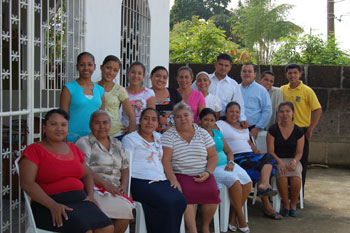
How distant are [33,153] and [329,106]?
6.20 m

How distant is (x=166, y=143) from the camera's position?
4.31m

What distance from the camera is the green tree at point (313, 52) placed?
9.70 metres

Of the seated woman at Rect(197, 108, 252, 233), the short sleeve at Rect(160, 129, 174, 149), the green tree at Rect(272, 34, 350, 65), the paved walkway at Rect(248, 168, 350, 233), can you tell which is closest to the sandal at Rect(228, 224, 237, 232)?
the seated woman at Rect(197, 108, 252, 233)

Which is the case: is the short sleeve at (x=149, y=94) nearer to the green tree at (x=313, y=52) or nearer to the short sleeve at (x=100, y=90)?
the short sleeve at (x=100, y=90)

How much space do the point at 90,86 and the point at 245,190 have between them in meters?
1.92

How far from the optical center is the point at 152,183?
4020 mm

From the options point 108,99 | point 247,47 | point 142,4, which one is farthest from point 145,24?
point 247,47

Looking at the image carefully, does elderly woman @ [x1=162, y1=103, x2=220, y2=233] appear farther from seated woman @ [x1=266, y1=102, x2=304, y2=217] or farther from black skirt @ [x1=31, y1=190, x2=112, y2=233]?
seated woman @ [x1=266, y1=102, x2=304, y2=217]

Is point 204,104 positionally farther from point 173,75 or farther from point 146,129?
point 173,75

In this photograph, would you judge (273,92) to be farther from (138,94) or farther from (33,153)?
(33,153)

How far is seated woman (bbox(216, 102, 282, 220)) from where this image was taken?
5.07 m

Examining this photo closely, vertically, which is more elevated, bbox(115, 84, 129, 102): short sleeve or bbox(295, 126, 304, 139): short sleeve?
bbox(115, 84, 129, 102): short sleeve

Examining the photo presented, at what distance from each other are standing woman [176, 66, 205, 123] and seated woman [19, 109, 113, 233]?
5.89 feet

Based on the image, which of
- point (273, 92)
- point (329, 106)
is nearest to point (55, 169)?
point (273, 92)
